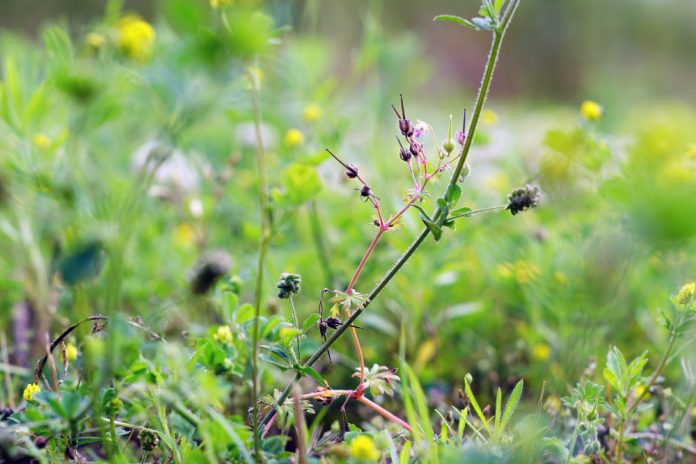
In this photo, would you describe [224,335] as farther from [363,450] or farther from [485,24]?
[485,24]

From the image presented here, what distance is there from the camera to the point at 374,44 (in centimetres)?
181

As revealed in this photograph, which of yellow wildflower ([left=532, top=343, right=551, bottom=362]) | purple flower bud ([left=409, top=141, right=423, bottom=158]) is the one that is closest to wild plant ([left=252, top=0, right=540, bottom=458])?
purple flower bud ([left=409, top=141, right=423, bottom=158])

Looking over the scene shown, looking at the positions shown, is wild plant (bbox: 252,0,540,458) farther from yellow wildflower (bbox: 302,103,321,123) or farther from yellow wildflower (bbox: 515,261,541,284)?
yellow wildflower (bbox: 302,103,321,123)

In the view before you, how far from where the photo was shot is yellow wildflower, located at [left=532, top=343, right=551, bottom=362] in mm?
1310

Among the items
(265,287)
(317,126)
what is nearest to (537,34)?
(317,126)

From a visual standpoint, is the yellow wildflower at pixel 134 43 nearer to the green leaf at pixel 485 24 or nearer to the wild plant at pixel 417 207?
the wild plant at pixel 417 207

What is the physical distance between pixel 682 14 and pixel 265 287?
11783 millimetres

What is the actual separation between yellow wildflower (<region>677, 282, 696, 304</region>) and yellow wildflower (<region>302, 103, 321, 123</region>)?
125cm

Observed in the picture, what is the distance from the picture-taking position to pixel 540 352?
134cm

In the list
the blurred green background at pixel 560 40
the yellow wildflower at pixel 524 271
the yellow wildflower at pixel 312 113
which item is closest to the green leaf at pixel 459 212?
the yellow wildflower at pixel 524 271

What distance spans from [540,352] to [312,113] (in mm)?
958

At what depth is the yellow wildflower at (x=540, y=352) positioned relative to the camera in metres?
1.31

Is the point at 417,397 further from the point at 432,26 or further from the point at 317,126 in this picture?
Answer: the point at 432,26

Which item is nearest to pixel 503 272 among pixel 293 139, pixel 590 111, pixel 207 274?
pixel 590 111
